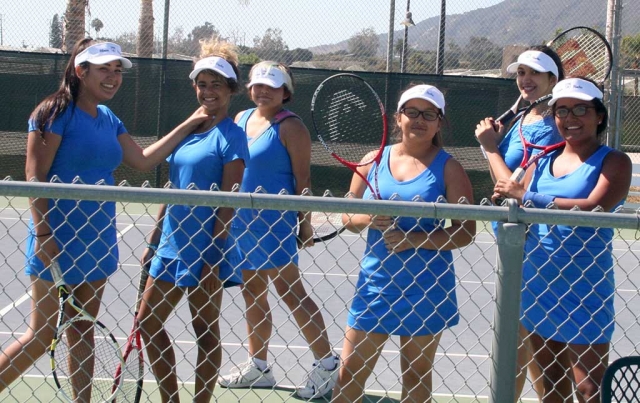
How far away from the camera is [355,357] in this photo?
372cm

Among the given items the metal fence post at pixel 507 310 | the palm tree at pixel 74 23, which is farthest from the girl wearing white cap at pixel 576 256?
the palm tree at pixel 74 23

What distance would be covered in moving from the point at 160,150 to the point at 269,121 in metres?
0.77

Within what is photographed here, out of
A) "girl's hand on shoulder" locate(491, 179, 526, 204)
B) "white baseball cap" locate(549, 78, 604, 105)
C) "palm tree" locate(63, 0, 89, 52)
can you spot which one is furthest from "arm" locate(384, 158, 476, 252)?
"palm tree" locate(63, 0, 89, 52)

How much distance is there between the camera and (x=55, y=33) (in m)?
12.9

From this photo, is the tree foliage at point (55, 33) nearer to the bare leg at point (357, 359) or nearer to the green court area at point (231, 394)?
the green court area at point (231, 394)

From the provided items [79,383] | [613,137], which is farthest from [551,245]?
[613,137]

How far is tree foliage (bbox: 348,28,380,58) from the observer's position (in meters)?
12.7

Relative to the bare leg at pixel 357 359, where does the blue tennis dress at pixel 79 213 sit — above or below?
above

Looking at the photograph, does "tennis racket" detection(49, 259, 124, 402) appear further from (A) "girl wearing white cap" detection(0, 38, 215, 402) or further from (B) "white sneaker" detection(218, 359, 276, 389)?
(B) "white sneaker" detection(218, 359, 276, 389)

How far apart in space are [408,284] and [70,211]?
4.74 feet

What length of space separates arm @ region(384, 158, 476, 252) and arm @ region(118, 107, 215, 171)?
45.7 inches

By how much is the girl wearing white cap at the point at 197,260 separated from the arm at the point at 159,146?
0.10 ft

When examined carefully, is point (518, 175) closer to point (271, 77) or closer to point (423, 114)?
point (423, 114)

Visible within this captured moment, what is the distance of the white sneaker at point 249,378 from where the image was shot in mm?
4941
